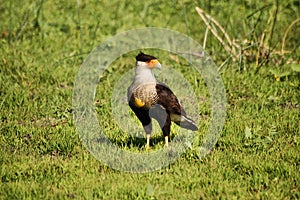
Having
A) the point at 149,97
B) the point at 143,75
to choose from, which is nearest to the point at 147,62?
the point at 143,75

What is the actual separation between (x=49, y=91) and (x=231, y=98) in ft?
5.66

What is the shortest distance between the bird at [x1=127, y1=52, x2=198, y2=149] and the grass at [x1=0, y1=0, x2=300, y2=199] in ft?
1.09

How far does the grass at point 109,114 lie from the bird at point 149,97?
0.33 m

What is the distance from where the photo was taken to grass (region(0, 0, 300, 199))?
163 inches

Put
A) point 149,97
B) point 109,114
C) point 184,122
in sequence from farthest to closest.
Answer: point 109,114 → point 184,122 → point 149,97

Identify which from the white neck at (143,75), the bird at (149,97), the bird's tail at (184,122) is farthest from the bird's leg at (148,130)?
the white neck at (143,75)

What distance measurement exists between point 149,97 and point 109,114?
1246 mm

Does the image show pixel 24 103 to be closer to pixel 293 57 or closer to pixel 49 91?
pixel 49 91

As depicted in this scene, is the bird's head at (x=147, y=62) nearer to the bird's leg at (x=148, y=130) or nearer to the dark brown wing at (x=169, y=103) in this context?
the dark brown wing at (x=169, y=103)

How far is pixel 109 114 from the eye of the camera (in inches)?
215

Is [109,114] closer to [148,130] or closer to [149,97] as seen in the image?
[148,130]

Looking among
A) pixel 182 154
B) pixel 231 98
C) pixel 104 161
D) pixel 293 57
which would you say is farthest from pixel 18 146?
pixel 293 57

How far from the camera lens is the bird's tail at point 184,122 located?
4.46 meters

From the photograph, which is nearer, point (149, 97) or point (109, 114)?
point (149, 97)
